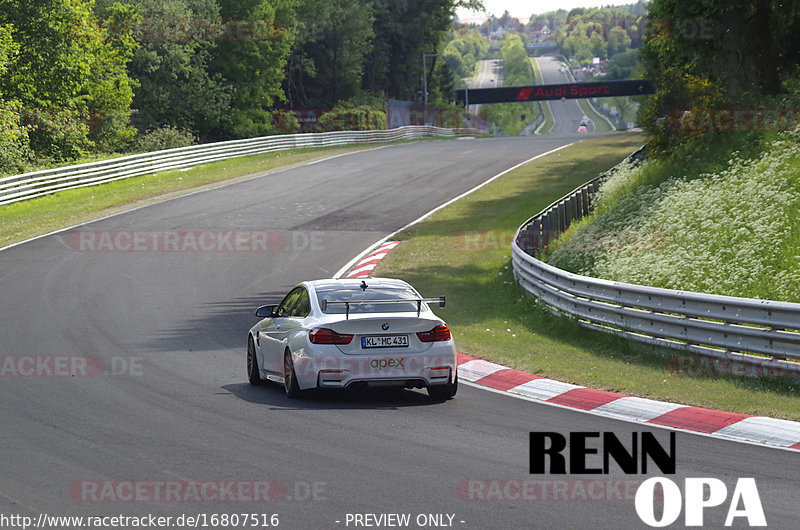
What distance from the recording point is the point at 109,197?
34000mm

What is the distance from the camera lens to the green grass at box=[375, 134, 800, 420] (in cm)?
1169

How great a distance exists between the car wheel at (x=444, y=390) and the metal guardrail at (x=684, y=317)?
12.5 feet

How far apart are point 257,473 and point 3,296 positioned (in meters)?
13.0

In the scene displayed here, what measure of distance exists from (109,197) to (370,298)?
24155 millimetres

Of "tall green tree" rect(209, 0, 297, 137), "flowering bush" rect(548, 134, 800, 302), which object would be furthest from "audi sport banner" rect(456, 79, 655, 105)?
"flowering bush" rect(548, 134, 800, 302)

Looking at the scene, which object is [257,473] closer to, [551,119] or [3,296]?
[3,296]

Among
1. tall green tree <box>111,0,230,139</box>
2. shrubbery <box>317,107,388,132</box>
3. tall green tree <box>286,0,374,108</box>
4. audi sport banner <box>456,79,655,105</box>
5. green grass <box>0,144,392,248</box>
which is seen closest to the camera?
green grass <box>0,144,392,248</box>

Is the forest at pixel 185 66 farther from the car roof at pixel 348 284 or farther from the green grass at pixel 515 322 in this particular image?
the car roof at pixel 348 284

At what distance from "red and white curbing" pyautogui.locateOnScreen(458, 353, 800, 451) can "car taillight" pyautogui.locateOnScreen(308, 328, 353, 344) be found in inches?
86.9

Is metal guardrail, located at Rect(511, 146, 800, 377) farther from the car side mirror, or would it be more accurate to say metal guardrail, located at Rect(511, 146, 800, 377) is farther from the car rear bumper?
the car side mirror

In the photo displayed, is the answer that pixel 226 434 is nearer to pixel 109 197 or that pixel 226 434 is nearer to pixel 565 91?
pixel 109 197

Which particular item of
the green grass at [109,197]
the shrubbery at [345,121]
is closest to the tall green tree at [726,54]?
the green grass at [109,197]

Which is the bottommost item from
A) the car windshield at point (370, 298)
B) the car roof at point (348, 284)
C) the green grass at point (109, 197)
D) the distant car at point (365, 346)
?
the green grass at point (109, 197)

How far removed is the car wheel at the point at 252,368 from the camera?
12516mm
